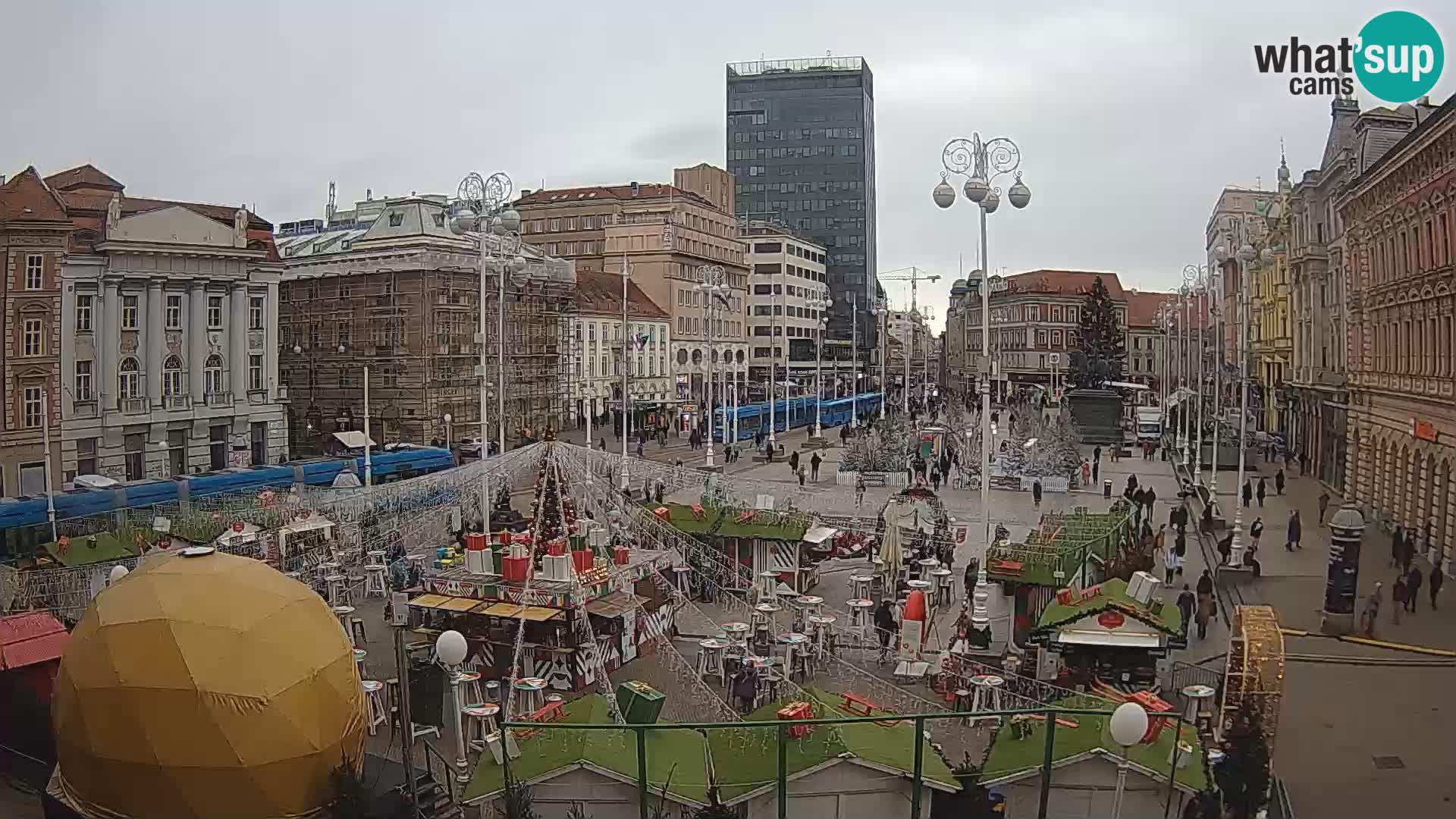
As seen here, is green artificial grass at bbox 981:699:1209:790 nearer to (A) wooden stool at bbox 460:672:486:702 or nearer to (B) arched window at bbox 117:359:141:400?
(A) wooden stool at bbox 460:672:486:702

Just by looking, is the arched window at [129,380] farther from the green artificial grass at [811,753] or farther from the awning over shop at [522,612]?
the green artificial grass at [811,753]

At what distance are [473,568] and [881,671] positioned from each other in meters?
6.90

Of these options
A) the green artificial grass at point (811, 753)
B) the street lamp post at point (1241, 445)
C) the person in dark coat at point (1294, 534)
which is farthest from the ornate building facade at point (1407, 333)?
the green artificial grass at point (811, 753)

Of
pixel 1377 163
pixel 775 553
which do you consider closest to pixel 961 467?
pixel 1377 163

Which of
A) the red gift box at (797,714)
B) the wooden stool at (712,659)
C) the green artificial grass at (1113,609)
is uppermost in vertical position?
the green artificial grass at (1113,609)

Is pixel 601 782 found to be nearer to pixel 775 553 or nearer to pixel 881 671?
pixel 881 671

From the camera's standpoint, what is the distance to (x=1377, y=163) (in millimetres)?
33469

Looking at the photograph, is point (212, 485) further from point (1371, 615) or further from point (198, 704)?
point (1371, 615)

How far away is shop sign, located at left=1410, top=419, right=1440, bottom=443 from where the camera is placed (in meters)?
27.7

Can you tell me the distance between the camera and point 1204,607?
21453mm

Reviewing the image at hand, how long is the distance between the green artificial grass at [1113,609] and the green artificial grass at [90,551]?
17.9 m

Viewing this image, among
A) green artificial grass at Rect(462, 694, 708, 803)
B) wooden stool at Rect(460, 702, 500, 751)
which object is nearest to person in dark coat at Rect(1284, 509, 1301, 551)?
wooden stool at Rect(460, 702, 500, 751)

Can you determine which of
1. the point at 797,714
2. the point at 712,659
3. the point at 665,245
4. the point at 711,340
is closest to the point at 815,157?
the point at 665,245

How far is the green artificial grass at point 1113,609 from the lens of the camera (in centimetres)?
1625
